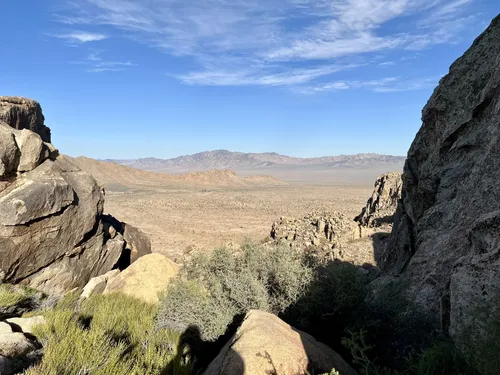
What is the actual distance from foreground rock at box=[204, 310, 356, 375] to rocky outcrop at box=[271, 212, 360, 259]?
922cm

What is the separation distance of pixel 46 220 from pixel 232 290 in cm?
454

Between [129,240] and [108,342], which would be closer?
[108,342]

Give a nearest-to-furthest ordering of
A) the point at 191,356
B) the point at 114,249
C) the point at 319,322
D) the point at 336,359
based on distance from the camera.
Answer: the point at 336,359 → the point at 191,356 → the point at 319,322 → the point at 114,249

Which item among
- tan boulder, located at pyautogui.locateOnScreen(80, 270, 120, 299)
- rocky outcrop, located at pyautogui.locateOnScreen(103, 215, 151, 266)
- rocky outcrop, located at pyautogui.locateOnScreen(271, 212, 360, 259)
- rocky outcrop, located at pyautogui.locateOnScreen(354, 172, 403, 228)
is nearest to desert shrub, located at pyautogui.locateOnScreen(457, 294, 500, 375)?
tan boulder, located at pyautogui.locateOnScreen(80, 270, 120, 299)

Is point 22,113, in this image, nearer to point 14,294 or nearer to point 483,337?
point 14,294

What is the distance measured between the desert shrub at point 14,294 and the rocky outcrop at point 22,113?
5013 millimetres

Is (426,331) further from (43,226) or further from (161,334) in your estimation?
(43,226)

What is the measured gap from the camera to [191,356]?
4.66m

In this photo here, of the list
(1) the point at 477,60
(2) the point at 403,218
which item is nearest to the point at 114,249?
(2) the point at 403,218

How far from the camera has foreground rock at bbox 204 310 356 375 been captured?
3416mm

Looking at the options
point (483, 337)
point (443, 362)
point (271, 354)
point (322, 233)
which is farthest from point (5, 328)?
point (322, 233)

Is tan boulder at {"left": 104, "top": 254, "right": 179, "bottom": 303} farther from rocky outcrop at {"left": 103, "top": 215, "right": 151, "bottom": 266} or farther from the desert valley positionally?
rocky outcrop at {"left": 103, "top": 215, "right": 151, "bottom": 266}

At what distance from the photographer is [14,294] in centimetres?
582

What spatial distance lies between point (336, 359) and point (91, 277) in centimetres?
642
